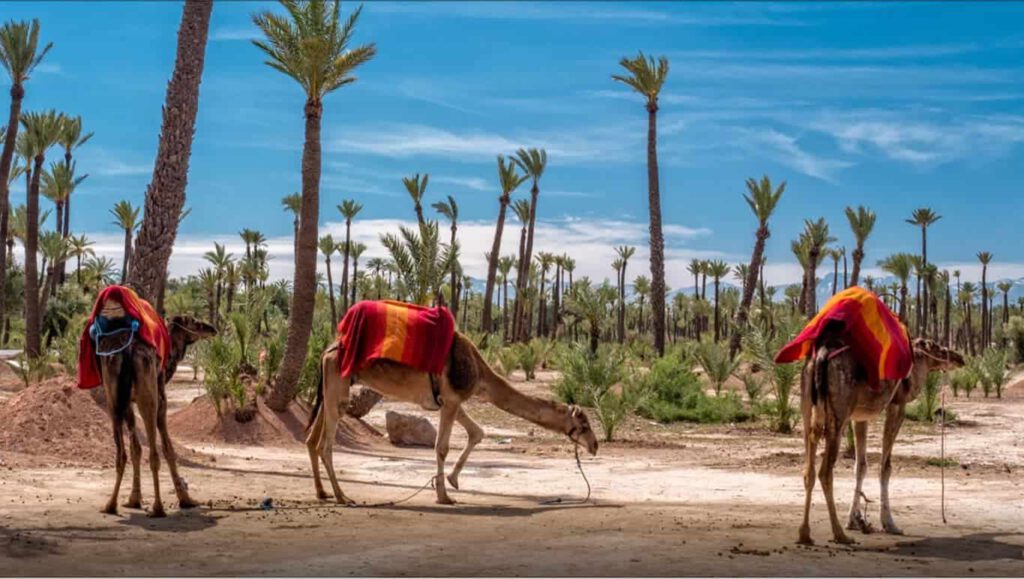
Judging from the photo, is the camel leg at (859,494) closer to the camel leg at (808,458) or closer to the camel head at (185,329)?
the camel leg at (808,458)

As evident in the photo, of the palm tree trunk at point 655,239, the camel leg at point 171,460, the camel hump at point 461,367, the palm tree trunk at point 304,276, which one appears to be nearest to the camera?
the camel leg at point 171,460

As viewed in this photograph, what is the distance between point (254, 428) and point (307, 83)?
6343 mm

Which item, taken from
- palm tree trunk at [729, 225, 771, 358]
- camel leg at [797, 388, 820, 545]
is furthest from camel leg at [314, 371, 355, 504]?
palm tree trunk at [729, 225, 771, 358]

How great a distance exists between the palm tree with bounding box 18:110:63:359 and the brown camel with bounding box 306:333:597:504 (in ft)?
66.2

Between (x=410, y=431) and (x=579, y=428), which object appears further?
(x=410, y=431)

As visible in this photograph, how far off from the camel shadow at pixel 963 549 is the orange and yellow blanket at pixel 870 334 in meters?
1.42

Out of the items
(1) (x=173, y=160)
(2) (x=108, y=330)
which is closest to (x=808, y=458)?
(2) (x=108, y=330)

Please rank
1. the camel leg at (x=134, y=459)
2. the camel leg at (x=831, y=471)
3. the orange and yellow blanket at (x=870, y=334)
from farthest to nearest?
the camel leg at (x=134, y=459), the orange and yellow blanket at (x=870, y=334), the camel leg at (x=831, y=471)

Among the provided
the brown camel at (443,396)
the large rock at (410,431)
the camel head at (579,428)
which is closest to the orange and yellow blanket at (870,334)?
the camel head at (579,428)

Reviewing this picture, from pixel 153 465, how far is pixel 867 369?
22.2 ft

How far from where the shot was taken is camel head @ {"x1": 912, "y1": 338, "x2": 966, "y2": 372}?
36.4 ft

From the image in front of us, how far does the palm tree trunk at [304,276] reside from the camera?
19.1 meters

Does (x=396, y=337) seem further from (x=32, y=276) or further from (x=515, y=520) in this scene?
(x=32, y=276)

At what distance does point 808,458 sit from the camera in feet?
30.7
